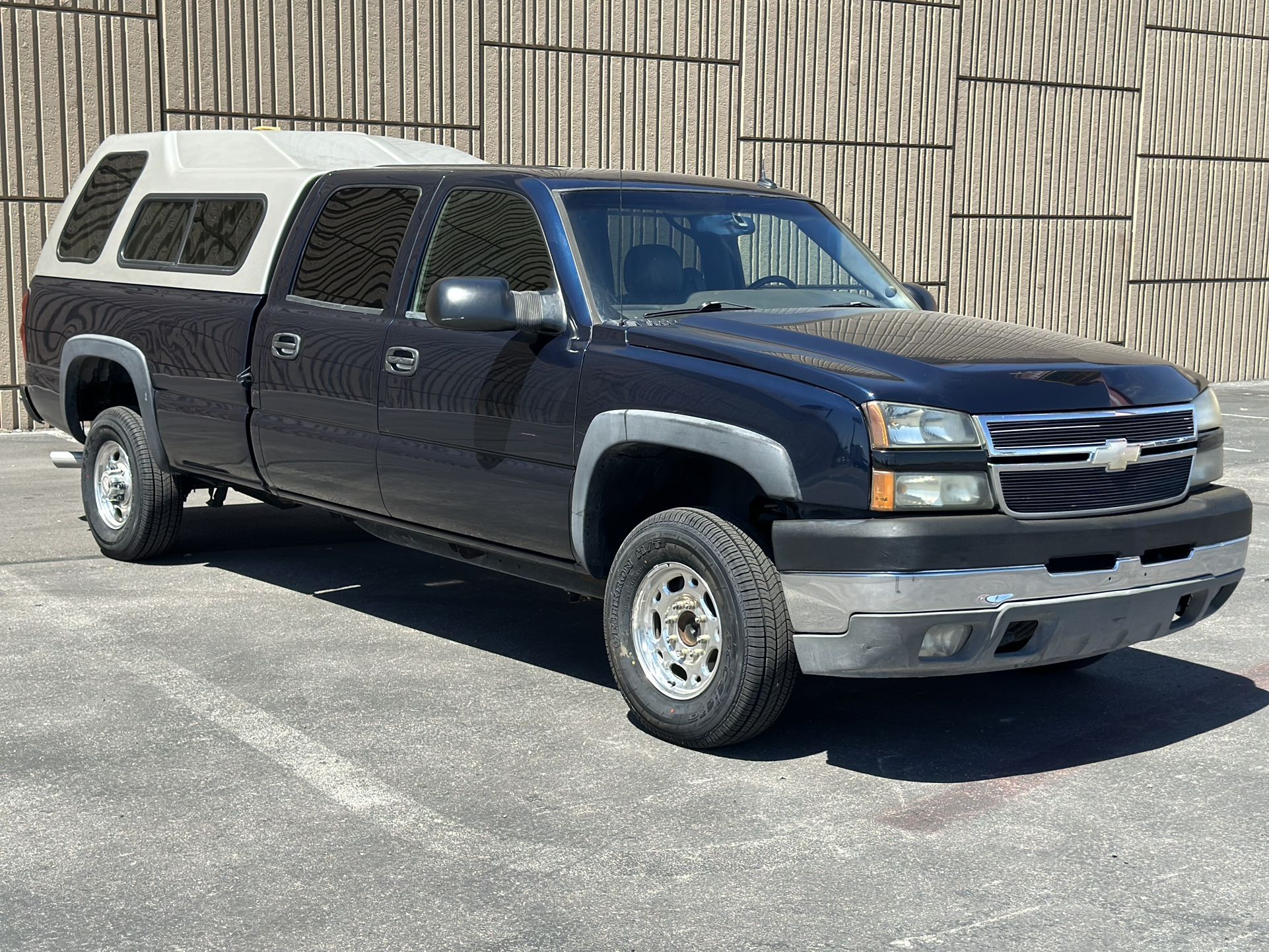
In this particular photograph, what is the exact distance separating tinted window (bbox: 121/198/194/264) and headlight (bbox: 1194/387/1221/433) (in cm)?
489

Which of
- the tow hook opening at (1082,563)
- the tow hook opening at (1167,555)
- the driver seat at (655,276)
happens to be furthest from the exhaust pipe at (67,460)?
the tow hook opening at (1167,555)

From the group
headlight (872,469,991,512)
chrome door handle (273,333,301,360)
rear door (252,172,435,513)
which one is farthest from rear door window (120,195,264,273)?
headlight (872,469,991,512)

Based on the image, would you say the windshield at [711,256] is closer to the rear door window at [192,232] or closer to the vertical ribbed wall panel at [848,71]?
the rear door window at [192,232]

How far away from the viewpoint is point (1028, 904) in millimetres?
4035

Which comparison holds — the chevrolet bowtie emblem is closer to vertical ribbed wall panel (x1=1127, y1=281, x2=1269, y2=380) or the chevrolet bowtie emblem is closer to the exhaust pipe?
the exhaust pipe

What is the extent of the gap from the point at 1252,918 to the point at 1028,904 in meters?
0.55

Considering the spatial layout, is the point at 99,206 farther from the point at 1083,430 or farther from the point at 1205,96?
the point at 1205,96

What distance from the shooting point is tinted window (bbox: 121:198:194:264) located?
795 cm

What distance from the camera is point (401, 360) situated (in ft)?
20.8

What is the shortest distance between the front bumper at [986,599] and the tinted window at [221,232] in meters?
3.58

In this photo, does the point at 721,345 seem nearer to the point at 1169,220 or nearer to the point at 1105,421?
the point at 1105,421

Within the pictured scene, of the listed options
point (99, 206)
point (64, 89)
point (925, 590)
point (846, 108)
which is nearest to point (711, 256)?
point (925, 590)

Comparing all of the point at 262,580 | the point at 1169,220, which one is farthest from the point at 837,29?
the point at 262,580

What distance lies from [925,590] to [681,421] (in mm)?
1000
